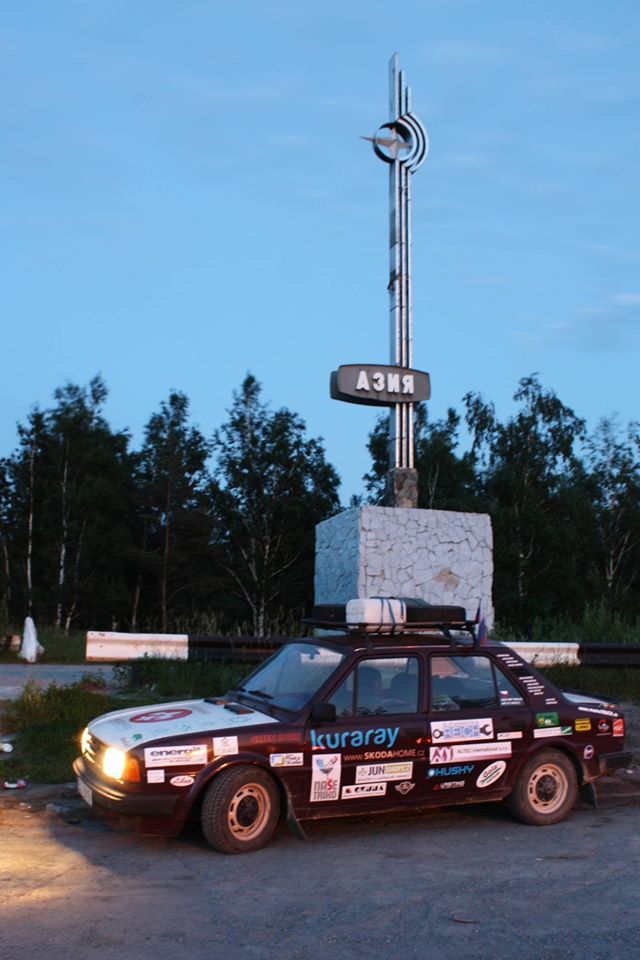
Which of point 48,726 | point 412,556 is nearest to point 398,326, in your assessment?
point 412,556

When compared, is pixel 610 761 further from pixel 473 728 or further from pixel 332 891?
pixel 332 891

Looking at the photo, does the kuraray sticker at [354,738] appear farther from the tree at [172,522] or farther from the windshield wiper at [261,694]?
the tree at [172,522]

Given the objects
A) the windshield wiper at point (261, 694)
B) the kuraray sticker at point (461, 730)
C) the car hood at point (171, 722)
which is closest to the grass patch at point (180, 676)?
the windshield wiper at point (261, 694)

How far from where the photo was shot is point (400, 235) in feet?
67.3

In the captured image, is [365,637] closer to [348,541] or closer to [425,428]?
[348,541]

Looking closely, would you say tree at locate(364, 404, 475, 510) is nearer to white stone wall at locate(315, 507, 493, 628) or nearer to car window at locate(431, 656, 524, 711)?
white stone wall at locate(315, 507, 493, 628)

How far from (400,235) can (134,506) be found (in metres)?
25.8

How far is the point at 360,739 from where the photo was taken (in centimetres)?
692

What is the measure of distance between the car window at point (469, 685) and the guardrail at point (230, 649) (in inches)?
202

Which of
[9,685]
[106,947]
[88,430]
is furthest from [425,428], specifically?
[106,947]

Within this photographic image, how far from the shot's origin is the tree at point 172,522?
41469 millimetres

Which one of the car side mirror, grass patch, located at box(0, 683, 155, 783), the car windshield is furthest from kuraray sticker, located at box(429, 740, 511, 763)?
grass patch, located at box(0, 683, 155, 783)

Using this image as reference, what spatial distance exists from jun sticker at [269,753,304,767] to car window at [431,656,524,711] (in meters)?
1.15

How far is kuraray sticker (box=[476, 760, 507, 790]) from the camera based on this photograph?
7277mm
